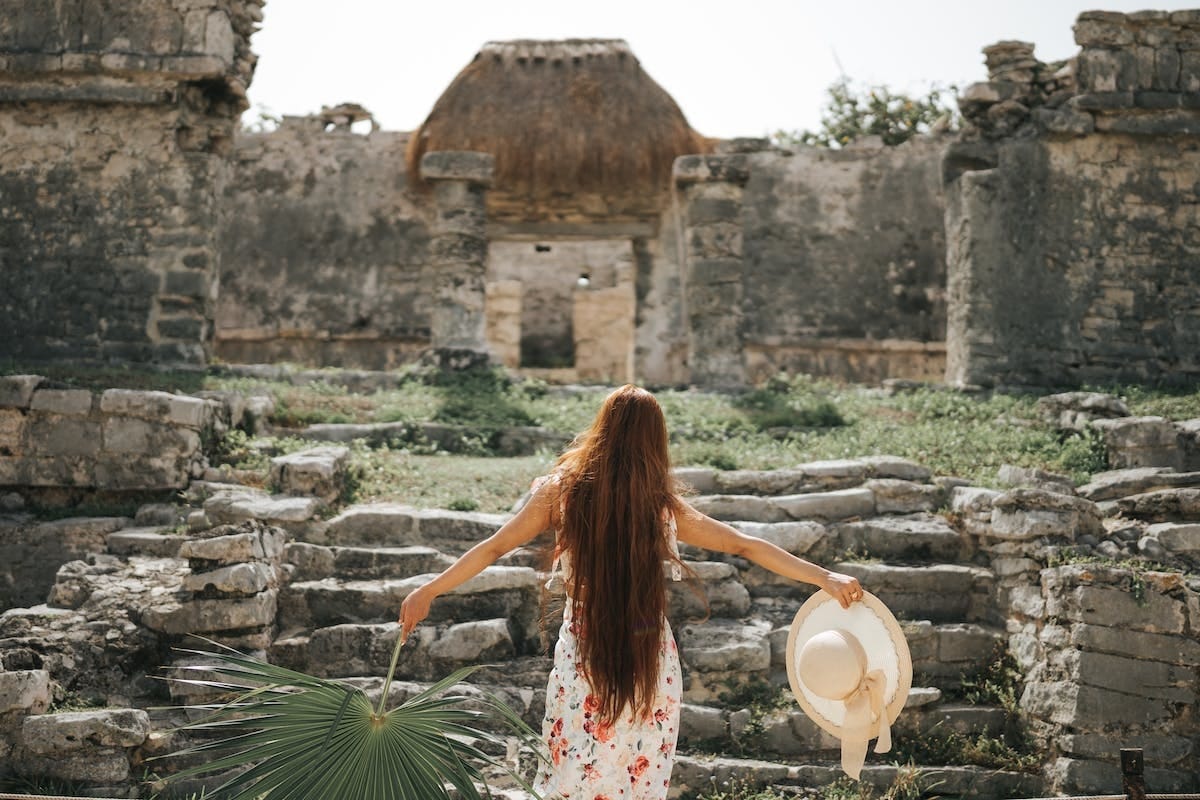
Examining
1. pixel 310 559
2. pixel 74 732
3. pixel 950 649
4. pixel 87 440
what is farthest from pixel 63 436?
pixel 950 649

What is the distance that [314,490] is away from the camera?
277 inches

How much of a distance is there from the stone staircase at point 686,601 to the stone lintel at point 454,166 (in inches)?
238

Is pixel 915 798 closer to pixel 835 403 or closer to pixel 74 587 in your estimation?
pixel 74 587

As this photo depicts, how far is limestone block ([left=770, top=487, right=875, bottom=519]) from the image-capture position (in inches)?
271

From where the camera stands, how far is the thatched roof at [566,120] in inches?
547

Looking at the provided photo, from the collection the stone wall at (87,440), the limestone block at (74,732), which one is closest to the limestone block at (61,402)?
the stone wall at (87,440)

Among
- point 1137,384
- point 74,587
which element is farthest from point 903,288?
point 74,587

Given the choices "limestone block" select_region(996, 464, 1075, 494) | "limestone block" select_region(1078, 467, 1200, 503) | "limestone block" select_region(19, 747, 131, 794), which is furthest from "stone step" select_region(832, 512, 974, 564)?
"limestone block" select_region(19, 747, 131, 794)

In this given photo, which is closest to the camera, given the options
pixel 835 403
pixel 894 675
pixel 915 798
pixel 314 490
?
pixel 894 675

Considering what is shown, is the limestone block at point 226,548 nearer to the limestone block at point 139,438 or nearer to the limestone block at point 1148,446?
the limestone block at point 139,438

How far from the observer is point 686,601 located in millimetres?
6027

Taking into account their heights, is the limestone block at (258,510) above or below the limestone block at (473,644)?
above

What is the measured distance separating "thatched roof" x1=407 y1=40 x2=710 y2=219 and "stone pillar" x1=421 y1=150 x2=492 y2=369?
5.57 ft

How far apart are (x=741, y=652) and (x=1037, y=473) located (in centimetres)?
286
